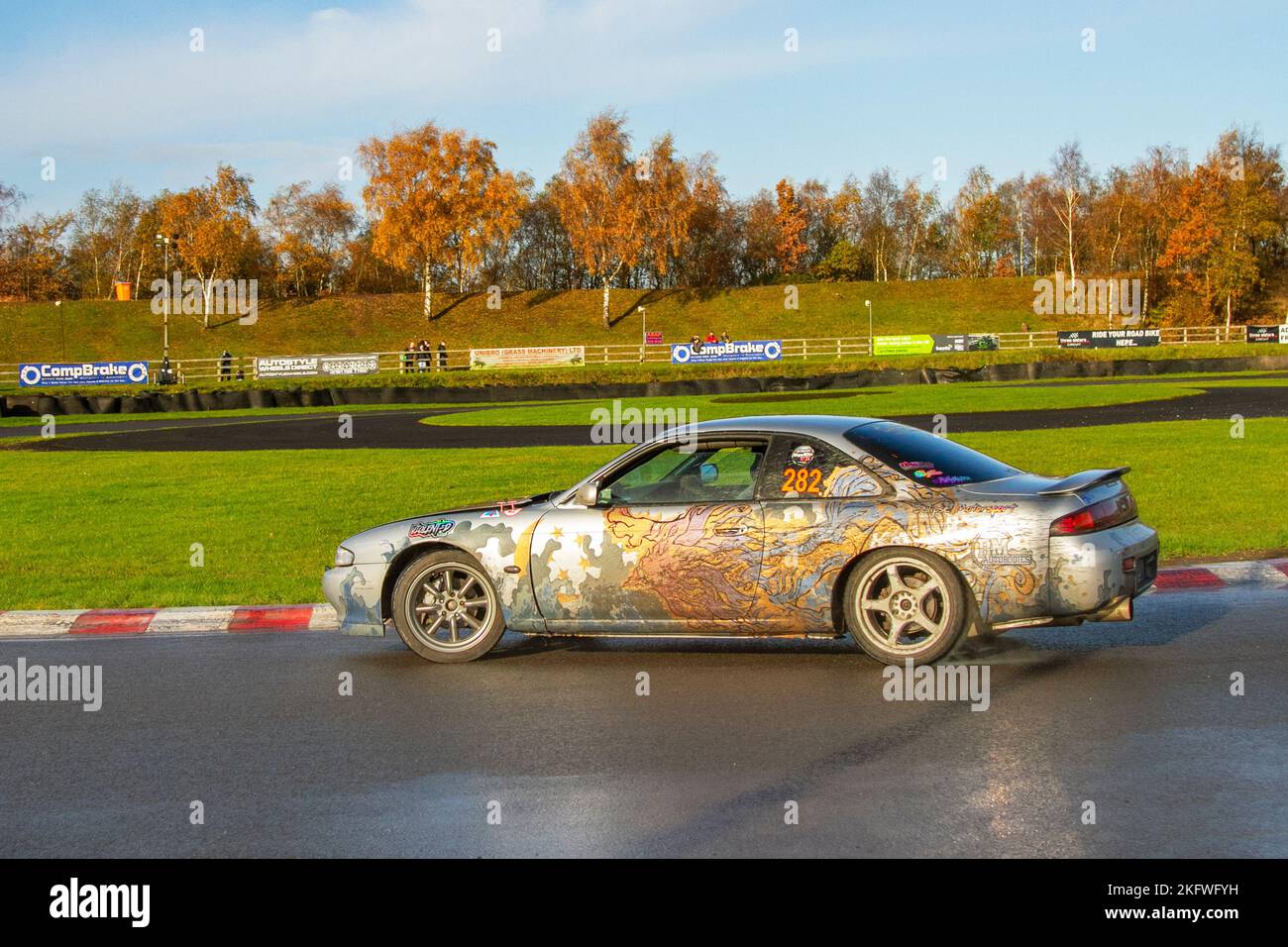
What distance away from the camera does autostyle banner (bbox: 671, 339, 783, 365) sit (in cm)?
6300

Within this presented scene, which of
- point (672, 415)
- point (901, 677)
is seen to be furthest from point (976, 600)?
point (672, 415)

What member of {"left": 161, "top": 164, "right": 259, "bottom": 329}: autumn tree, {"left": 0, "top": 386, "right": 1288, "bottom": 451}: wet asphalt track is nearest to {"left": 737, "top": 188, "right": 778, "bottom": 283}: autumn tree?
{"left": 161, "top": 164, "right": 259, "bottom": 329}: autumn tree

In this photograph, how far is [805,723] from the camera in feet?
20.0

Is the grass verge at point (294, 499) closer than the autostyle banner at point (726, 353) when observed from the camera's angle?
Yes

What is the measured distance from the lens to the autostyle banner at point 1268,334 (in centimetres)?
6125

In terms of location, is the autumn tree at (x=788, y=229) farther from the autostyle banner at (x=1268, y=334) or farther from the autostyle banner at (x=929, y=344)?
the autostyle banner at (x=1268, y=334)

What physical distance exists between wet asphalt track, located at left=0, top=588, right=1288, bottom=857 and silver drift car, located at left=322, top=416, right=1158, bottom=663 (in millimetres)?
296

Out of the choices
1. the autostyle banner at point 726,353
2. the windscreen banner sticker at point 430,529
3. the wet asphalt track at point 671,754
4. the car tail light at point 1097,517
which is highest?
the autostyle banner at point 726,353

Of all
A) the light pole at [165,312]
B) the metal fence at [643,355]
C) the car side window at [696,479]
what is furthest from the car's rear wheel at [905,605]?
the metal fence at [643,355]

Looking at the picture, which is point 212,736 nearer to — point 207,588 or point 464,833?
point 464,833

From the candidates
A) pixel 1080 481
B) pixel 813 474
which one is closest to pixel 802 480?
pixel 813 474

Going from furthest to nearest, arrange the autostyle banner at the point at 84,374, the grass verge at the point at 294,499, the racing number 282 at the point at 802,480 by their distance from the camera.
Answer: the autostyle banner at the point at 84,374 < the grass verge at the point at 294,499 < the racing number 282 at the point at 802,480

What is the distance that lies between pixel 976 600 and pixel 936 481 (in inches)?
27.5

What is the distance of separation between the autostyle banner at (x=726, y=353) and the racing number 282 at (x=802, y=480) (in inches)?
2183
